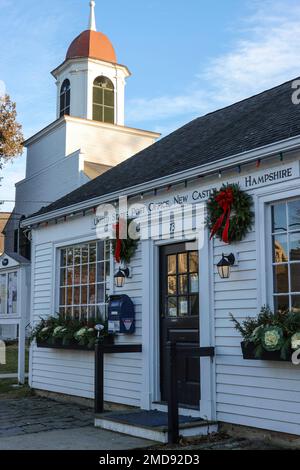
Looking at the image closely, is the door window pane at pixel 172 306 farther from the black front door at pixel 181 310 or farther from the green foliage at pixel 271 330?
the green foliage at pixel 271 330

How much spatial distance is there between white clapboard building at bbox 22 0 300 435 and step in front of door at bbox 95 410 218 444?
233mm

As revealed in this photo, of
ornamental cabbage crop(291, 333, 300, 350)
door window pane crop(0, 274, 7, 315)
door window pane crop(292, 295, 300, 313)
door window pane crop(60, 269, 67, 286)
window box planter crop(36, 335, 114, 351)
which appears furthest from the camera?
door window pane crop(0, 274, 7, 315)

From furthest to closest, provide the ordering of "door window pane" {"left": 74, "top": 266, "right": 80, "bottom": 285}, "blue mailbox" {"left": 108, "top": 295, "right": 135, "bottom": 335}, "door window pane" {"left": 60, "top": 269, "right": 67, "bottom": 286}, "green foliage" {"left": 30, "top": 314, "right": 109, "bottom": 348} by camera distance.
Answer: "door window pane" {"left": 60, "top": 269, "right": 67, "bottom": 286} < "door window pane" {"left": 74, "top": 266, "right": 80, "bottom": 285} < "green foliage" {"left": 30, "top": 314, "right": 109, "bottom": 348} < "blue mailbox" {"left": 108, "top": 295, "right": 135, "bottom": 335}

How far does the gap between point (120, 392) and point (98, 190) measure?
323 centimetres

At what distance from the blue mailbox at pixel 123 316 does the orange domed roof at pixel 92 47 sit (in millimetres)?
14708

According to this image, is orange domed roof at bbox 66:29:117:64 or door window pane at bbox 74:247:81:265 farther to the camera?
orange domed roof at bbox 66:29:117:64

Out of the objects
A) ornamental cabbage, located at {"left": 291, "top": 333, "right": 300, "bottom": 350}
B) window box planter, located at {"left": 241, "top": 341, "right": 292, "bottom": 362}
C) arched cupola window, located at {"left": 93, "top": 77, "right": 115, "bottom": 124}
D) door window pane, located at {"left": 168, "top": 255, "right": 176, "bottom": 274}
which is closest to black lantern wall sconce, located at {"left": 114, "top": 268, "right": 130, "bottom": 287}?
door window pane, located at {"left": 168, "top": 255, "right": 176, "bottom": 274}

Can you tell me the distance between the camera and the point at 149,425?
6.22 m

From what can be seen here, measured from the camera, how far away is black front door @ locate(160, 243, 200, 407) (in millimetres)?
7016

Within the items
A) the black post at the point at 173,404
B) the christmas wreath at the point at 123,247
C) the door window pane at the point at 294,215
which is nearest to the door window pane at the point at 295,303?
the door window pane at the point at 294,215

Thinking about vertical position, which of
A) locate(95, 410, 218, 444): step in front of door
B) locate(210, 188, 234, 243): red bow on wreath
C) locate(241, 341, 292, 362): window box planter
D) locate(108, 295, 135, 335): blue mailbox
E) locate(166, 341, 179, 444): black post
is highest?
locate(210, 188, 234, 243): red bow on wreath

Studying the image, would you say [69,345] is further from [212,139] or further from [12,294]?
[212,139]

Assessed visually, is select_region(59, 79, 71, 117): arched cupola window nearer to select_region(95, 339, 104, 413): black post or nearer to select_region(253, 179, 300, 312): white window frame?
select_region(95, 339, 104, 413): black post
